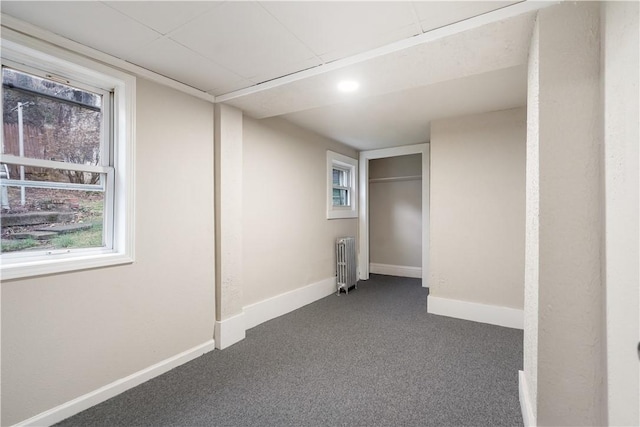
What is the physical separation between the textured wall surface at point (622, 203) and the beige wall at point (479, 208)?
2.04m

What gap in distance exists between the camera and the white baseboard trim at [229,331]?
2576 millimetres

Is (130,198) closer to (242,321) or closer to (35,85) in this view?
(35,85)

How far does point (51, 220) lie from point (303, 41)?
Result: 188cm

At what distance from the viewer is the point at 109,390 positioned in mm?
1898

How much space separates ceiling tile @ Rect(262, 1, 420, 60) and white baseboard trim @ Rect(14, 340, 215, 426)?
2.44 metres

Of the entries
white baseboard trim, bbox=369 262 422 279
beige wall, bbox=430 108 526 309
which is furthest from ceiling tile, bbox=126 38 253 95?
white baseboard trim, bbox=369 262 422 279

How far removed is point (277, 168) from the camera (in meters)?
3.44

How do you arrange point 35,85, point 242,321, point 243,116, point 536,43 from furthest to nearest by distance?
point 243,116, point 242,321, point 35,85, point 536,43

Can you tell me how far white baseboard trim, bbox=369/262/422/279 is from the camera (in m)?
5.36

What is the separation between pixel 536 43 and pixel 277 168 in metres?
2.55

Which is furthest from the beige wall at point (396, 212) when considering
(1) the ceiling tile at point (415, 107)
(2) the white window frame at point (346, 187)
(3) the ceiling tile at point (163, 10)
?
(3) the ceiling tile at point (163, 10)

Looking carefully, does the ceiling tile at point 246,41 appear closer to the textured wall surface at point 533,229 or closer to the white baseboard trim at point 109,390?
the textured wall surface at point 533,229

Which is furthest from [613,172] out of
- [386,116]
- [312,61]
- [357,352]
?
[386,116]

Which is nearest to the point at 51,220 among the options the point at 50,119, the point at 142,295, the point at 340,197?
the point at 50,119
